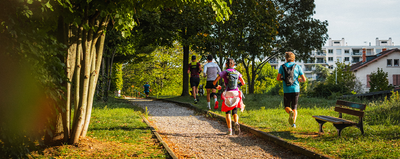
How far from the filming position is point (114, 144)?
541 cm

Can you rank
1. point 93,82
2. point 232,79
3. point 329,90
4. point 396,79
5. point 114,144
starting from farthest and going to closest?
point 396,79
point 329,90
point 232,79
point 114,144
point 93,82

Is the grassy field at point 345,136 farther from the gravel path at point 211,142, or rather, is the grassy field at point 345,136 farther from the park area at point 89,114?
the gravel path at point 211,142

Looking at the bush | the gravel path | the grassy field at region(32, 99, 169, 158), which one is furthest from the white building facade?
the grassy field at region(32, 99, 169, 158)

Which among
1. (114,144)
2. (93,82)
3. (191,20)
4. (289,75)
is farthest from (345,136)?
(191,20)

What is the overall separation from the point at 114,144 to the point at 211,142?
1.99m

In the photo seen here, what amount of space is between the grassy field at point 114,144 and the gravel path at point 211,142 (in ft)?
1.57

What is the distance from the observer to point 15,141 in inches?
105

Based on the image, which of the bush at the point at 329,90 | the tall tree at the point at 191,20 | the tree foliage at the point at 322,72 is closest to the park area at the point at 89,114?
the tall tree at the point at 191,20

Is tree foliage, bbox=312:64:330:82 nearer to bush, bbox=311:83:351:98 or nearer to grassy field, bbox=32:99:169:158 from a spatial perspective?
bush, bbox=311:83:351:98

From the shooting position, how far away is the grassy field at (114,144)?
15.3ft

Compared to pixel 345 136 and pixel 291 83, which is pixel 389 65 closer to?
pixel 291 83

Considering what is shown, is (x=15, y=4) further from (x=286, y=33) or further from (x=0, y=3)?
(x=286, y=33)

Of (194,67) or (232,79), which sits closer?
(232,79)

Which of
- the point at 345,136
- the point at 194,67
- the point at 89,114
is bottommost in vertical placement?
the point at 345,136
